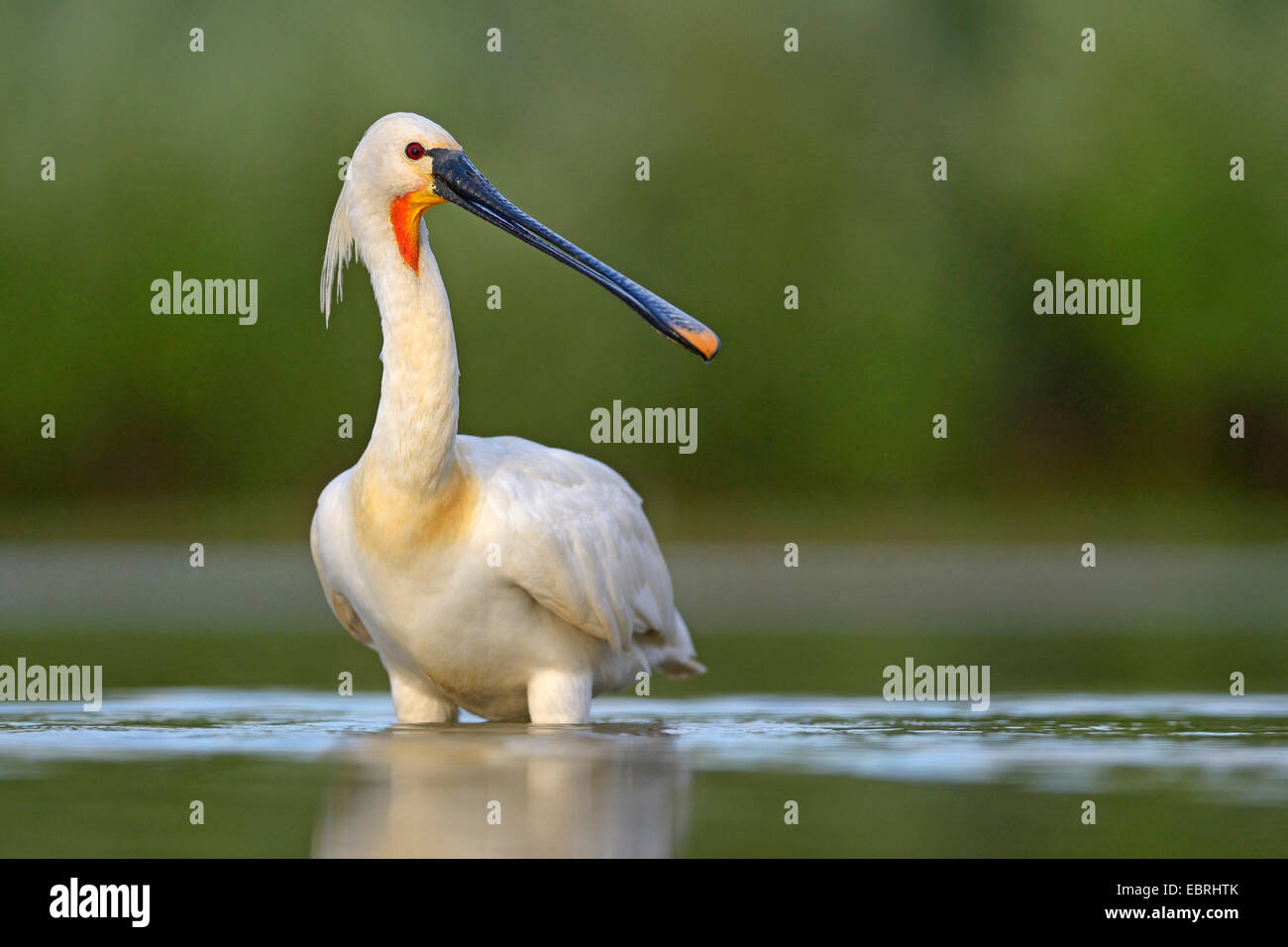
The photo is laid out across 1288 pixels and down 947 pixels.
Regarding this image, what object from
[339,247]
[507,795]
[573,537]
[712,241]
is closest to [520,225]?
[339,247]

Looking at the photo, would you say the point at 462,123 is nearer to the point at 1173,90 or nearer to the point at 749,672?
the point at 1173,90

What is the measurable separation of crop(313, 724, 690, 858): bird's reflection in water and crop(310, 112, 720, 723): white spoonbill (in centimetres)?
30

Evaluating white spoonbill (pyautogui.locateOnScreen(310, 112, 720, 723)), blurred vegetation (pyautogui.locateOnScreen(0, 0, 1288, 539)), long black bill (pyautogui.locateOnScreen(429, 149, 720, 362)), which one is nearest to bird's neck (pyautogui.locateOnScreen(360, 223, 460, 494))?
white spoonbill (pyautogui.locateOnScreen(310, 112, 720, 723))

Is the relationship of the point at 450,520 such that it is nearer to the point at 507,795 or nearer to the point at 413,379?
the point at 413,379

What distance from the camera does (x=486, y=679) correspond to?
9.12 meters

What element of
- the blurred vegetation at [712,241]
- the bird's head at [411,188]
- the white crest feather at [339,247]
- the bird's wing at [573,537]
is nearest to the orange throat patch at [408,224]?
the bird's head at [411,188]

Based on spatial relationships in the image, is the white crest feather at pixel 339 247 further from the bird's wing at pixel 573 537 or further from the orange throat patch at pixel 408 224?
the bird's wing at pixel 573 537

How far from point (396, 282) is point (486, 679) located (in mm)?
1649

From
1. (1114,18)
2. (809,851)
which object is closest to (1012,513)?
(1114,18)

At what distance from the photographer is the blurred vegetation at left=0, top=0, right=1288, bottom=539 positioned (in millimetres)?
27734

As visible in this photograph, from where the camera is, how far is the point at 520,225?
9.40m

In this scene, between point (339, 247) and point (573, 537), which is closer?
point (573, 537)

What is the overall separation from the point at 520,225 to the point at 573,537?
1.36m

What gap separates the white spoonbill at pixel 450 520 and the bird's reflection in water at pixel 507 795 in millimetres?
301
